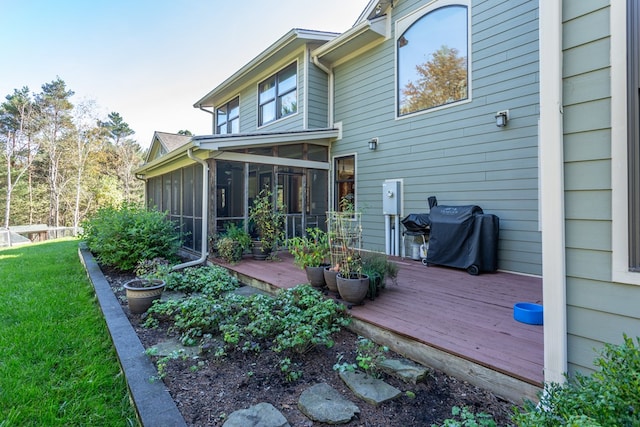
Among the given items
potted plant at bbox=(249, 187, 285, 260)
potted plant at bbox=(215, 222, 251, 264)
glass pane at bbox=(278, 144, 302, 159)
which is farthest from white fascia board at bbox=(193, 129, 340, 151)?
potted plant at bbox=(215, 222, 251, 264)

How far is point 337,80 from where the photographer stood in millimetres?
7566

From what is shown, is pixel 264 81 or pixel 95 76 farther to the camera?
pixel 95 76

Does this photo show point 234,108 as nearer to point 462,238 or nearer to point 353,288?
point 462,238

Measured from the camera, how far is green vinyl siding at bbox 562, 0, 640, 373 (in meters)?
1.61

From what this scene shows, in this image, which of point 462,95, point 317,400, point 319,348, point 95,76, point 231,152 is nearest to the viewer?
point 317,400

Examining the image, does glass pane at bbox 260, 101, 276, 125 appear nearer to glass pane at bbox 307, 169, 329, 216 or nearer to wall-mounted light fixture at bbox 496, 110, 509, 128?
glass pane at bbox 307, 169, 329, 216

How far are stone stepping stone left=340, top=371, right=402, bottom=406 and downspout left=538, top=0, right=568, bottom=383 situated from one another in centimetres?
91

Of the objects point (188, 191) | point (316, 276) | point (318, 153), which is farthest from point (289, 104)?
point (316, 276)

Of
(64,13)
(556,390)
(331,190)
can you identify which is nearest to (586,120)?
(556,390)

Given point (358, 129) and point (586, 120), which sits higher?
point (358, 129)

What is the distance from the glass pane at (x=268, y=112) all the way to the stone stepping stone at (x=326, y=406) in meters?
7.67

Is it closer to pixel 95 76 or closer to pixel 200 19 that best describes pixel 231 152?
pixel 200 19

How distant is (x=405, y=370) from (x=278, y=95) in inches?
303

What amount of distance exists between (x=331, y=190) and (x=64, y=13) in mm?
9988
